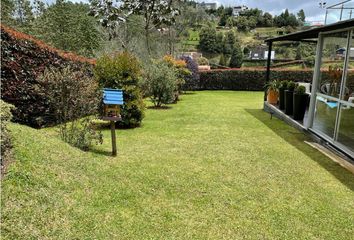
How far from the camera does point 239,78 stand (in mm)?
21578

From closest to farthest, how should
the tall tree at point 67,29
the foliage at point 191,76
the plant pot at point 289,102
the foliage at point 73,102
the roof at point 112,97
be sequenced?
1. the foliage at point 73,102
2. the roof at point 112,97
3. the plant pot at point 289,102
4. the foliage at point 191,76
5. the tall tree at point 67,29

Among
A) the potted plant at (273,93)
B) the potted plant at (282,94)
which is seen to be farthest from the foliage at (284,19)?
the potted plant at (282,94)

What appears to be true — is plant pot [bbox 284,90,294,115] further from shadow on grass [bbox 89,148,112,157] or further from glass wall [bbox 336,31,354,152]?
shadow on grass [bbox 89,148,112,157]

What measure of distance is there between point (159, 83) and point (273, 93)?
4617 millimetres

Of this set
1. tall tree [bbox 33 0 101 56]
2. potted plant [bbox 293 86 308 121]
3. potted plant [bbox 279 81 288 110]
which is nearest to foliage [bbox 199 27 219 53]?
tall tree [bbox 33 0 101 56]

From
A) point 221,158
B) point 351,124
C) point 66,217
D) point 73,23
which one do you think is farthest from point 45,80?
point 73,23

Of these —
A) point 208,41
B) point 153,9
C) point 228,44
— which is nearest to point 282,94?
point 153,9

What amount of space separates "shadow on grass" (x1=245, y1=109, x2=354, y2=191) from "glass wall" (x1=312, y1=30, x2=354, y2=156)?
1.85 feet

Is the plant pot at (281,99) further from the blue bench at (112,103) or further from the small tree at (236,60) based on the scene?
the small tree at (236,60)

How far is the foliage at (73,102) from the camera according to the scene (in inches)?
217

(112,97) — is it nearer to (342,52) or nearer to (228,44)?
(342,52)

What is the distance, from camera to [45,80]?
547 centimetres

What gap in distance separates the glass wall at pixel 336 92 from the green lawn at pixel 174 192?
83 cm

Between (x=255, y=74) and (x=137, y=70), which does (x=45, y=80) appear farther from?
(x=255, y=74)
